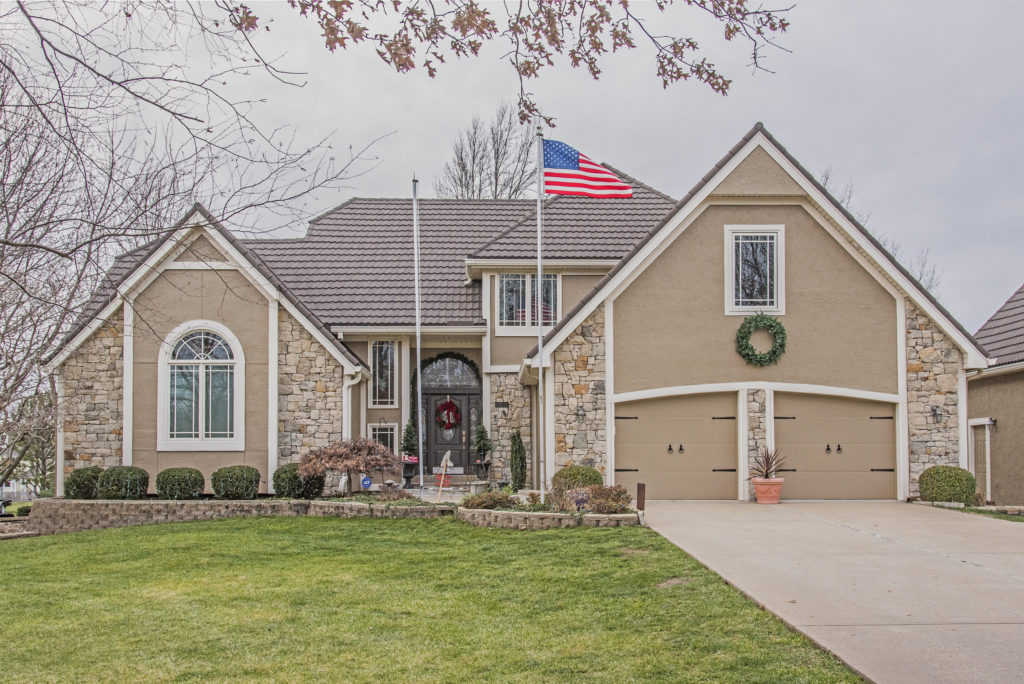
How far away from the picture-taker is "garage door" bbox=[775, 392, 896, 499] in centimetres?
1664

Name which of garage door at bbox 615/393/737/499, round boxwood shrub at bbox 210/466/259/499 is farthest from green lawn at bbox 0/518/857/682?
garage door at bbox 615/393/737/499

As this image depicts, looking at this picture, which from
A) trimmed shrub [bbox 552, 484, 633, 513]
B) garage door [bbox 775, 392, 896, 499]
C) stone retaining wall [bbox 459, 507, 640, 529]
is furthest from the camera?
garage door [bbox 775, 392, 896, 499]

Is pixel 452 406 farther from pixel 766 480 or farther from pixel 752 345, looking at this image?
pixel 766 480

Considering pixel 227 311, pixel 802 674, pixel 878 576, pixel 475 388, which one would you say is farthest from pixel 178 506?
pixel 802 674

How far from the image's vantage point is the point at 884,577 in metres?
8.99

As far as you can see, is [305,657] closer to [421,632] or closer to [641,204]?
[421,632]

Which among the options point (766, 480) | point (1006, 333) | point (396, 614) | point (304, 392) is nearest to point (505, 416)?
point (304, 392)

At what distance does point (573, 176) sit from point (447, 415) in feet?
27.0

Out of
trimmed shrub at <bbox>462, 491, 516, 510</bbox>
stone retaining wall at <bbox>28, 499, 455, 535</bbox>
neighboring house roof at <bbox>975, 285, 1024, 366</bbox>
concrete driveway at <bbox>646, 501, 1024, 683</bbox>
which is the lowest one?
stone retaining wall at <bbox>28, 499, 455, 535</bbox>

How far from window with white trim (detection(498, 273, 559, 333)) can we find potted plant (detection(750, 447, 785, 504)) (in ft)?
21.2

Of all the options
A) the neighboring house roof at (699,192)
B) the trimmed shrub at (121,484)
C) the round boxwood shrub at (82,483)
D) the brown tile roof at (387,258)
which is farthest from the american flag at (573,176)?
the round boxwood shrub at (82,483)

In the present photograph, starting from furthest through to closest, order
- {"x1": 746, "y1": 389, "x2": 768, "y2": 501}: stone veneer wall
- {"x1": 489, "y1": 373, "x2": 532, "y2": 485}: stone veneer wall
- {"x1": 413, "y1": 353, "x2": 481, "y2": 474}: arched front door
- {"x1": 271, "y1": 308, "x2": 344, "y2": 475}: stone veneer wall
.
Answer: {"x1": 413, "y1": 353, "x2": 481, "y2": 474}: arched front door → {"x1": 489, "y1": 373, "x2": 532, "y2": 485}: stone veneer wall → {"x1": 271, "y1": 308, "x2": 344, "y2": 475}: stone veneer wall → {"x1": 746, "y1": 389, "x2": 768, "y2": 501}: stone veneer wall

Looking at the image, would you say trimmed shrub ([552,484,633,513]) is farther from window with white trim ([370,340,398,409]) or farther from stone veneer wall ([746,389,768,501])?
window with white trim ([370,340,398,409])

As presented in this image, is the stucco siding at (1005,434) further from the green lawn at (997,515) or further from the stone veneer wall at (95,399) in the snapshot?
the stone veneer wall at (95,399)
